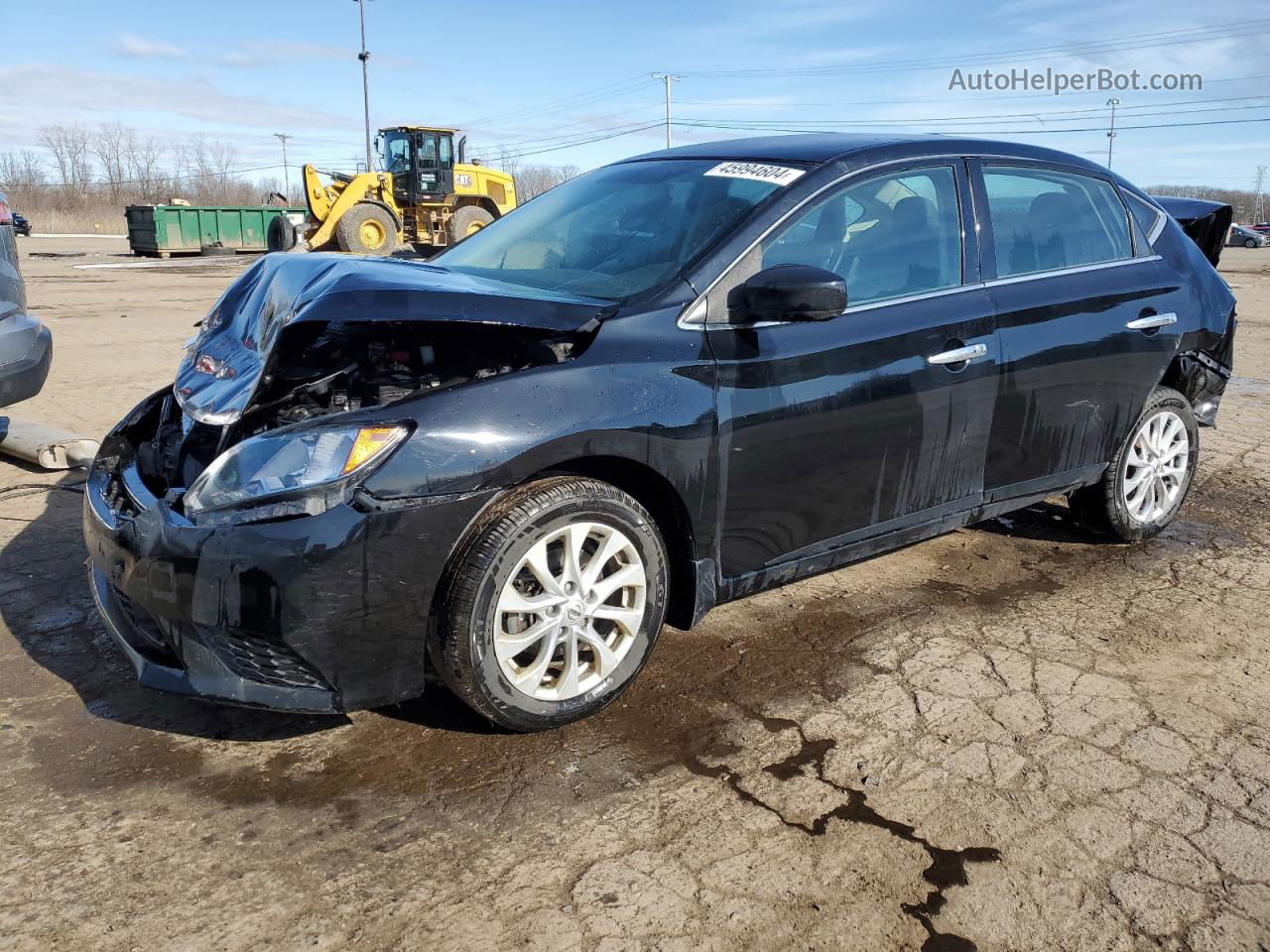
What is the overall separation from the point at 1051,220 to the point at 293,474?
3087mm

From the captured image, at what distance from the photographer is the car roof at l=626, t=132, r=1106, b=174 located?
3.43 metres

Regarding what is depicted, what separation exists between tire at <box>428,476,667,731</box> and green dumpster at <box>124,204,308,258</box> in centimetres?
3118

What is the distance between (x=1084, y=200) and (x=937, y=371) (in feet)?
4.53

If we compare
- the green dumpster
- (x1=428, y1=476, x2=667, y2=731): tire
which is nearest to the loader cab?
the green dumpster

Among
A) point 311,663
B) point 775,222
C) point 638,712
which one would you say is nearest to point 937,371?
point 775,222

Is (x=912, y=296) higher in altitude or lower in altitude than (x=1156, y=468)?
higher

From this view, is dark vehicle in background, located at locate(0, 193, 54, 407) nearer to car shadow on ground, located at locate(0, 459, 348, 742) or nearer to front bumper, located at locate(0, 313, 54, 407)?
front bumper, located at locate(0, 313, 54, 407)

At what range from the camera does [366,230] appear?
2219cm

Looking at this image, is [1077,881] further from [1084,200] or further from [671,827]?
[1084,200]

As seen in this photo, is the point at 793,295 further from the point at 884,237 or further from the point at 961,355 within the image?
the point at 961,355

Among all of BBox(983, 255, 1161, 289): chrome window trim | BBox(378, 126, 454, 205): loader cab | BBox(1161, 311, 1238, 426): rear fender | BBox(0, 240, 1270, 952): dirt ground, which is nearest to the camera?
BBox(0, 240, 1270, 952): dirt ground

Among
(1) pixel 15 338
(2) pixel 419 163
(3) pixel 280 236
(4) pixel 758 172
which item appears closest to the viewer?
(4) pixel 758 172

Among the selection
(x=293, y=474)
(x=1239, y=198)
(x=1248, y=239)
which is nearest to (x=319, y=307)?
(x=293, y=474)

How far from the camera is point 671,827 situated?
2.41 meters
